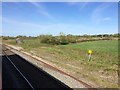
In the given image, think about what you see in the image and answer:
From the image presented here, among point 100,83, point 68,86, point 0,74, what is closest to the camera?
point 68,86

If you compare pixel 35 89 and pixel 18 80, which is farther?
pixel 18 80

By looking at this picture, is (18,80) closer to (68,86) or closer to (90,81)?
(68,86)

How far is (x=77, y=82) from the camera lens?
44.5ft

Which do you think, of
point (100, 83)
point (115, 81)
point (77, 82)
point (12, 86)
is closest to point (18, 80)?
point (12, 86)

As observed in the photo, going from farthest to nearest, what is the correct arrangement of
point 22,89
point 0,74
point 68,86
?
1. point 0,74
2. point 68,86
3. point 22,89

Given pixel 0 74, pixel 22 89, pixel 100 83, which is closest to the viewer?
pixel 22 89

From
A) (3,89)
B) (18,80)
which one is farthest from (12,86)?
(18,80)

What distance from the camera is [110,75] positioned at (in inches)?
627

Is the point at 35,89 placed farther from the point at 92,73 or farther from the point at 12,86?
the point at 92,73

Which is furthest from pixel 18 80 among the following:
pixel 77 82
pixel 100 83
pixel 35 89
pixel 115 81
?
pixel 115 81

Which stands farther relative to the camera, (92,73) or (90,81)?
(92,73)

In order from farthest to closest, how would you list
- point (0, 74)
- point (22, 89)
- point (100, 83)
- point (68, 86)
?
point (0, 74) < point (100, 83) < point (68, 86) < point (22, 89)

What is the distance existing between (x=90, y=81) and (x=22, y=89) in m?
4.53

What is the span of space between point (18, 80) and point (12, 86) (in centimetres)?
173
